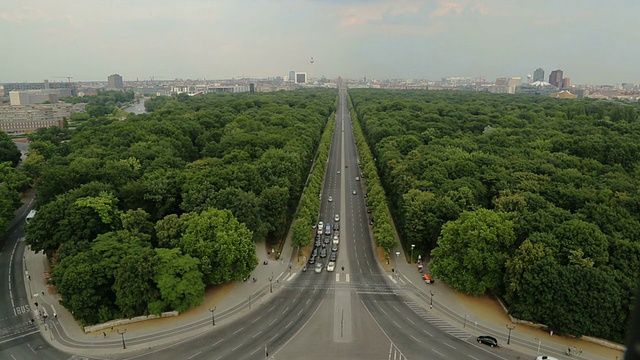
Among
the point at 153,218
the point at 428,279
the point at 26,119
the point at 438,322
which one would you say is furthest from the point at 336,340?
the point at 26,119

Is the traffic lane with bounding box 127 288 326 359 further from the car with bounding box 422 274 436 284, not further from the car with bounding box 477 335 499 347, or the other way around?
the car with bounding box 477 335 499 347

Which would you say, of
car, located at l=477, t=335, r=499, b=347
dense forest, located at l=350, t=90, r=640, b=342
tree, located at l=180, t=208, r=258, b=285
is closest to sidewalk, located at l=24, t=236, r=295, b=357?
tree, located at l=180, t=208, r=258, b=285

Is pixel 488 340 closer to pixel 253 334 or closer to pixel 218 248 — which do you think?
pixel 253 334

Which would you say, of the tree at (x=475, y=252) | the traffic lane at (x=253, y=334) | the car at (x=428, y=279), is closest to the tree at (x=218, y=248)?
the traffic lane at (x=253, y=334)

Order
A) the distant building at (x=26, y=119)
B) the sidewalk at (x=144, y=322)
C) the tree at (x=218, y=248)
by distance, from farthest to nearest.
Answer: the distant building at (x=26, y=119), the tree at (x=218, y=248), the sidewalk at (x=144, y=322)

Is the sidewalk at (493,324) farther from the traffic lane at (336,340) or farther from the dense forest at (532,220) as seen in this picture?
the traffic lane at (336,340)

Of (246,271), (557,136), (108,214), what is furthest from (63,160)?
(557,136)
